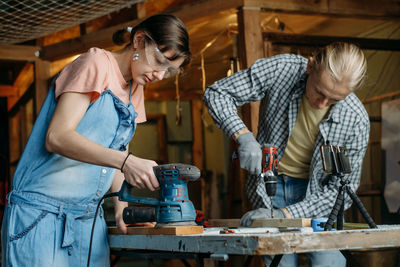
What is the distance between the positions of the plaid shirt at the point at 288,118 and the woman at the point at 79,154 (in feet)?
2.06

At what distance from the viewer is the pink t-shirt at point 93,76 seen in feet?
5.71

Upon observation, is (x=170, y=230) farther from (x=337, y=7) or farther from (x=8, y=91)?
(x=8, y=91)

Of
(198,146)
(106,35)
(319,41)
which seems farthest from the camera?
(198,146)

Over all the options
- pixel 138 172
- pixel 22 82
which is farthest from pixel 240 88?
pixel 22 82

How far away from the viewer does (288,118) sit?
8.28ft

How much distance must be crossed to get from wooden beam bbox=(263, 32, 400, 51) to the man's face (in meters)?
1.31

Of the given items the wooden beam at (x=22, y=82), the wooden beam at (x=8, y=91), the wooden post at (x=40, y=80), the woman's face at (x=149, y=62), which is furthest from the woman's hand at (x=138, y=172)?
the wooden beam at (x=8, y=91)

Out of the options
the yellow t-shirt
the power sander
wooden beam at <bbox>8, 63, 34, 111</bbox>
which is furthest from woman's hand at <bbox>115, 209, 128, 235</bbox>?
wooden beam at <bbox>8, 63, 34, 111</bbox>

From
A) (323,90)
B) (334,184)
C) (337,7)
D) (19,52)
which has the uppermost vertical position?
(337,7)

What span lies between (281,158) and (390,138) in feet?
6.26

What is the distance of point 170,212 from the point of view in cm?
179

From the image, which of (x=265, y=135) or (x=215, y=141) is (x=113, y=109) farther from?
(x=215, y=141)

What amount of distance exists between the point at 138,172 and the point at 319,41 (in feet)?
8.28

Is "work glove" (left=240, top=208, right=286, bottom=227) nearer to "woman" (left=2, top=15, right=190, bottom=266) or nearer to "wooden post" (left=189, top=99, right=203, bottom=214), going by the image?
"woman" (left=2, top=15, right=190, bottom=266)
